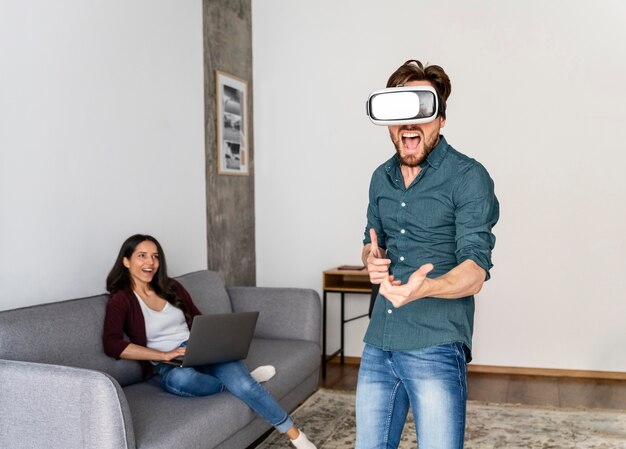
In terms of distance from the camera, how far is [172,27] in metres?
4.05

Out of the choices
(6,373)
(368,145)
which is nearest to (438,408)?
(6,373)

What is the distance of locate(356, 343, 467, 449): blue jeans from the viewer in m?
1.56

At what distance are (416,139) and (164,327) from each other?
177cm

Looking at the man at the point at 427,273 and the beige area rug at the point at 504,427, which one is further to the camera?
the beige area rug at the point at 504,427

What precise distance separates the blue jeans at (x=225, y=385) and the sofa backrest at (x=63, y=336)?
0.23 meters

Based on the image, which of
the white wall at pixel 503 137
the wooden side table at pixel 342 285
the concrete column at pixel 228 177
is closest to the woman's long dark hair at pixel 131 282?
the concrete column at pixel 228 177

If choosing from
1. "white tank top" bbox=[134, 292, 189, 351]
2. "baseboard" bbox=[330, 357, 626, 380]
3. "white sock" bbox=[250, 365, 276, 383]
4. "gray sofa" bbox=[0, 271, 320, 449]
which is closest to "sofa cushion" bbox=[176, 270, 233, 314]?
"gray sofa" bbox=[0, 271, 320, 449]

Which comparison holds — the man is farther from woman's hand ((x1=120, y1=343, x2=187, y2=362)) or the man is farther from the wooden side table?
the wooden side table

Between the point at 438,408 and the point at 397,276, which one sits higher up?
the point at 397,276

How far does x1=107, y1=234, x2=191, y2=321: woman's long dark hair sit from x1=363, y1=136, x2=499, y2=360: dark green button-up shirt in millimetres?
1639

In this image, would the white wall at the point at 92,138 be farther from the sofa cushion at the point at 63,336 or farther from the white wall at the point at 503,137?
the white wall at the point at 503,137

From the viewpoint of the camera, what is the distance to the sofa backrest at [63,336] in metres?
2.42

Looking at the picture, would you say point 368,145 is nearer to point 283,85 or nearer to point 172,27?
point 283,85

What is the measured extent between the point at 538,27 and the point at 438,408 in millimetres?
3676
